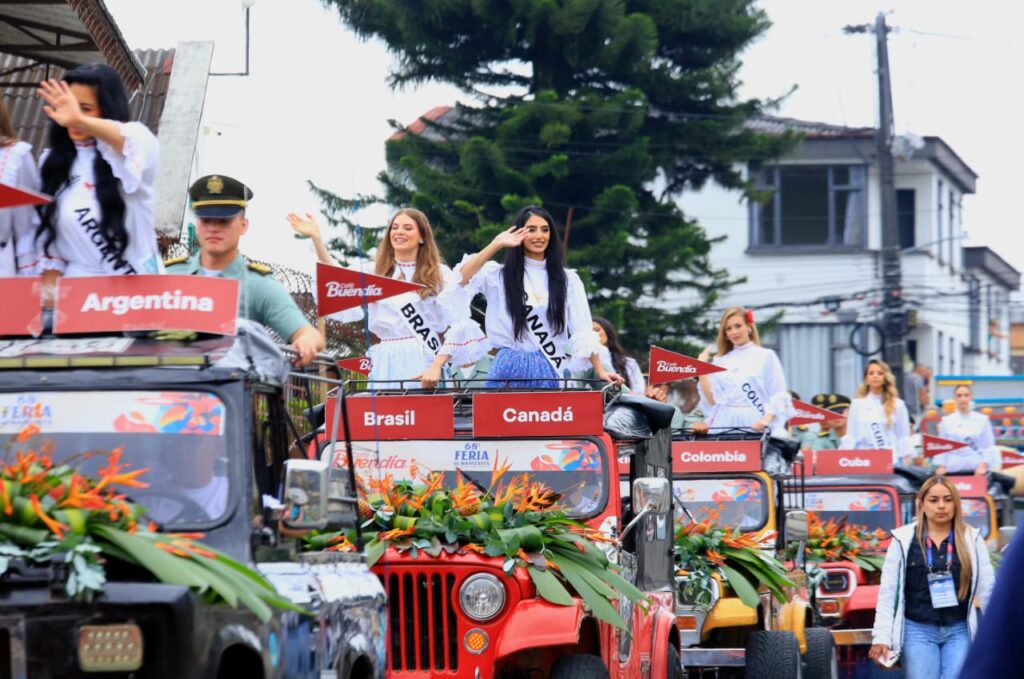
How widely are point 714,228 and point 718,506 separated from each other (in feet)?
117

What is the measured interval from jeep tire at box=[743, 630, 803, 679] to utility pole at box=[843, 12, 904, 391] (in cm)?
2163

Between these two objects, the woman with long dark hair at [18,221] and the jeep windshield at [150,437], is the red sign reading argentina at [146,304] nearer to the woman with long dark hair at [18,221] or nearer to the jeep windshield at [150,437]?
the jeep windshield at [150,437]

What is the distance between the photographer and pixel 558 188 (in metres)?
27.4

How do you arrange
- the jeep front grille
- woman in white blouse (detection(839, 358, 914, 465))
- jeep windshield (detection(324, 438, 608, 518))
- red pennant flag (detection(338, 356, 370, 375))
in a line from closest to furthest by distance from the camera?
1. the jeep front grille
2. jeep windshield (detection(324, 438, 608, 518))
3. red pennant flag (detection(338, 356, 370, 375))
4. woman in white blouse (detection(839, 358, 914, 465))

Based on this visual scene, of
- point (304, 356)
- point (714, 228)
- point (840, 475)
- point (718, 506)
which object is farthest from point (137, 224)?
point (714, 228)

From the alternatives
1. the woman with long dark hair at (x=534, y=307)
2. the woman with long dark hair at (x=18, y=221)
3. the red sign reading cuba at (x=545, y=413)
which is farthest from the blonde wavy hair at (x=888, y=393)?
the woman with long dark hair at (x=18, y=221)

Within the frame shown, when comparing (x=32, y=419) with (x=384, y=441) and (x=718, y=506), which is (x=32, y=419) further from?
(x=718, y=506)

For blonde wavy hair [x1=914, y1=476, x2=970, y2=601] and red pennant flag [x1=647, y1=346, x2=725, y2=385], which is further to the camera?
red pennant flag [x1=647, y1=346, x2=725, y2=385]

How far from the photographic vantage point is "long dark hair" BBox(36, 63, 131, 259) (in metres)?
7.08

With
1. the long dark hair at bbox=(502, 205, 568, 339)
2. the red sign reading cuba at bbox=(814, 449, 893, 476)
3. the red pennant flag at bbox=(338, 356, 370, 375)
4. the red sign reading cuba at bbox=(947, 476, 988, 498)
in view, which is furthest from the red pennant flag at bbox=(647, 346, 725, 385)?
the red sign reading cuba at bbox=(947, 476, 988, 498)

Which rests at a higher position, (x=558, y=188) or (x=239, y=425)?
(x=558, y=188)

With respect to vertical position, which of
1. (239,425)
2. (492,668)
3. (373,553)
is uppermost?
(239,425)

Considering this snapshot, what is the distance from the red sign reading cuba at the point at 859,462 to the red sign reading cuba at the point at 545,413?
24.1 feet

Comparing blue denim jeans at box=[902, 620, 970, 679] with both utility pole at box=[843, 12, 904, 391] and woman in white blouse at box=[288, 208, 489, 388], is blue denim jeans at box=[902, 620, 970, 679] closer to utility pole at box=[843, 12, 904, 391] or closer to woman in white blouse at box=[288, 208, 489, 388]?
woman in white blouse at box=[288, 208, 489, 388]
